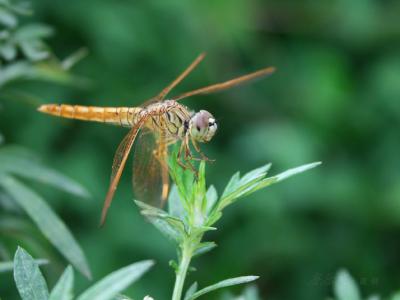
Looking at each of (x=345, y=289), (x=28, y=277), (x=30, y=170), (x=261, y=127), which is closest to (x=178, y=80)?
(x=30, y=170)

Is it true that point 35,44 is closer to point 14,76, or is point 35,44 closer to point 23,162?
point 14,76

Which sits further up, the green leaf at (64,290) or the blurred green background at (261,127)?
the blurred green background at (261,127)

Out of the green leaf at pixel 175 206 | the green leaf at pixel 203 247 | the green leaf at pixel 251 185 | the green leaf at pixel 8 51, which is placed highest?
the green leaf at pixel 8 51

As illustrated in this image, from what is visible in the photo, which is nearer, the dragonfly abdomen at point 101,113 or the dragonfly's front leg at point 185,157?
the dragonfly's front leg at point 185,157

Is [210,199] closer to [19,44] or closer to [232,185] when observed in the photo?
[232,185]

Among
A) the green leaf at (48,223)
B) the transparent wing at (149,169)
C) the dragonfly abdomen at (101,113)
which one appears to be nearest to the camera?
the green leaf at (48,223)

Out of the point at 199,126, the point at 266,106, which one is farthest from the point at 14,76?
the point at 266,106

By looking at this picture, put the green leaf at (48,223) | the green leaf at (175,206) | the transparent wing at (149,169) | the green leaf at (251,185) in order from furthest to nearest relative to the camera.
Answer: the transparent wing at (149,169) → the green leaf at (48,223) → the green leaf at (175,206) → the green leaf at (251,185)

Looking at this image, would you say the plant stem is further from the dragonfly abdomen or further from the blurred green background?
the blurred green background

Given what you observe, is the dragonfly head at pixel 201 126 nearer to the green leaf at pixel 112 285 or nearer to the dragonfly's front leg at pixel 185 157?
the dragonfly's front leg at pixel 185 157

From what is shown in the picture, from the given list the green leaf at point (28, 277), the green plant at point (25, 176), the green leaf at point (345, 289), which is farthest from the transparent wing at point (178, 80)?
the green leaf at point (28, 277)
